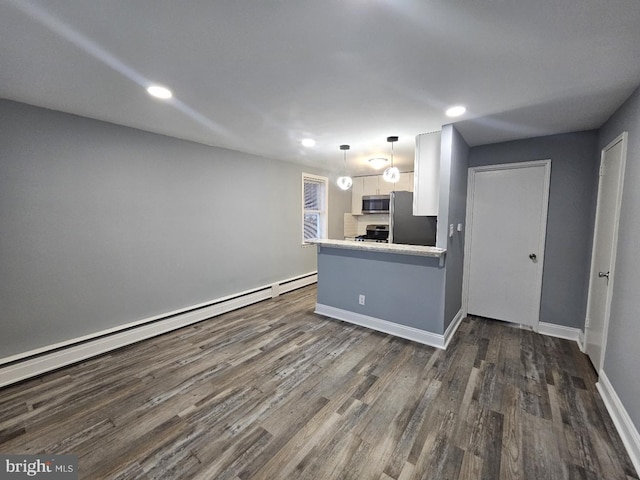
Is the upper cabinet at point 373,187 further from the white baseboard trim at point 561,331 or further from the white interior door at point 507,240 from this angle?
the white baseboard trim at point 561,331

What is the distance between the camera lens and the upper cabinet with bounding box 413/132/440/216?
308 cm

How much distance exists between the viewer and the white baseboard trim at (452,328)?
117 inches

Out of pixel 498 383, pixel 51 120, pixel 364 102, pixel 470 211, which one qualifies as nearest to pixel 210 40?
pixel 364 102

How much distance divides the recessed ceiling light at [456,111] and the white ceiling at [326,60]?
0.07 metres

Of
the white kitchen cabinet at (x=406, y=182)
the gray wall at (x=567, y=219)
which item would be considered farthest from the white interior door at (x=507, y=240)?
the white kitchen cabinet at (x=406, y=182)

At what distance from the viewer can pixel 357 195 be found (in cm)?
635

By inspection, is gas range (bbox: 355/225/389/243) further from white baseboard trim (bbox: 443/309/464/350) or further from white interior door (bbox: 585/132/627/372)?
white interior door (bbox: 585/132/627/372)

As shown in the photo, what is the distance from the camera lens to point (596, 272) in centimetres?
265

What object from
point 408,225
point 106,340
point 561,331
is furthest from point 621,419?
point 106,340

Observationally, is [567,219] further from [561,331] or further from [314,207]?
[314,207]

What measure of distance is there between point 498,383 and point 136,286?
12.2 ft

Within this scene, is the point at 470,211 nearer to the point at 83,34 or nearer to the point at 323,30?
the point at 323,30

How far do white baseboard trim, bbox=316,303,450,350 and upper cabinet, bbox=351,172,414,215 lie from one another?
3.02m

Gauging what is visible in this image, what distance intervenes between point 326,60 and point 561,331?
12.8 feet
